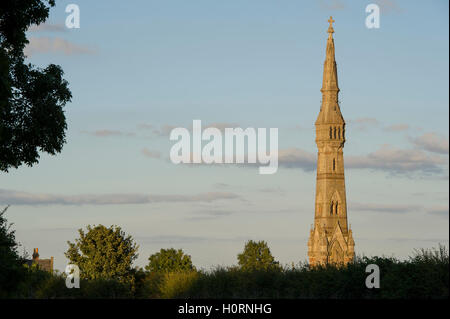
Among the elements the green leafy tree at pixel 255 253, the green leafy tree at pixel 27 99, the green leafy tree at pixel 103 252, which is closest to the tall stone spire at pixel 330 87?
the green leafy tree at pixel 255 253

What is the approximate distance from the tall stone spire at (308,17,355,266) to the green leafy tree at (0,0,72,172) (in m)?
89.6

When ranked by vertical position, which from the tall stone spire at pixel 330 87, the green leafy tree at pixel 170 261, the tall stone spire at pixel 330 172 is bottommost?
the green leafy tree at pixel 170 261

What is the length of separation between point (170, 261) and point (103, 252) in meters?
21.5

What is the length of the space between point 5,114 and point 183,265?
215 ft

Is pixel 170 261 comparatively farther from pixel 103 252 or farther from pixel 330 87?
pixel 330 87

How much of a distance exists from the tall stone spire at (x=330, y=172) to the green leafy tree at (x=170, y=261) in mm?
28332

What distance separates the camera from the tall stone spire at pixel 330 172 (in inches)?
4815

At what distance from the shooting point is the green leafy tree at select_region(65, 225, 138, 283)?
Result: 3029 inches

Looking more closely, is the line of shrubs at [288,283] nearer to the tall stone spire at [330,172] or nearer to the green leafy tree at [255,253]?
the green leafy tree at [255,253]

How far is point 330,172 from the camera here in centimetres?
12375

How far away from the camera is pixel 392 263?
35.8 metres
